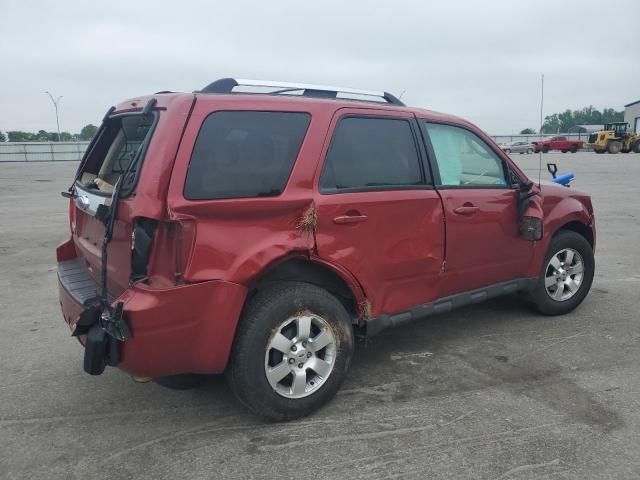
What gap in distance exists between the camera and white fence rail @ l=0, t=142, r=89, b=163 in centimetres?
4625

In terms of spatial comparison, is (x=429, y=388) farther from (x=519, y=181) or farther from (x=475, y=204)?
(x=519, y=181)

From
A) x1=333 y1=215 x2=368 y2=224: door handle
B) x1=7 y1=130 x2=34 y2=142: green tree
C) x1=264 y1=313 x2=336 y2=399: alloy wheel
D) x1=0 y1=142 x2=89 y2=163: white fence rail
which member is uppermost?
x1=7 y1=130 x2=34 y2=142: green tree

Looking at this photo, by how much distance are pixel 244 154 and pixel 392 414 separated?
169 cm

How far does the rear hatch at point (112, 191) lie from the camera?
2.89 m

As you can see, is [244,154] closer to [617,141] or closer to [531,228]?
[531,228]

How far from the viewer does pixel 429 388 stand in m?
3.55

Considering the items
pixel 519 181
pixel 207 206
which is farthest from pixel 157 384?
pixel 519 181

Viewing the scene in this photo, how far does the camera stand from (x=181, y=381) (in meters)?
3.43

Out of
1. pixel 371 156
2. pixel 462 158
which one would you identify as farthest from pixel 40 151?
pixel 371 156

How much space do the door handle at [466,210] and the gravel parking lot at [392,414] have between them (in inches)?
41.2

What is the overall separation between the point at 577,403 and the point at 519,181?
1827mm

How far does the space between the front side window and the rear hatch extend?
1915mm

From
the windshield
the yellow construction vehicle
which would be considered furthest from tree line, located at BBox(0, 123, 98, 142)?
the windshield

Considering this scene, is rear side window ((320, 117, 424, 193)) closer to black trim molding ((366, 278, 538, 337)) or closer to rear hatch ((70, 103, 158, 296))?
black trim molding ((366, 278, 538, 337))
